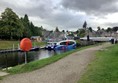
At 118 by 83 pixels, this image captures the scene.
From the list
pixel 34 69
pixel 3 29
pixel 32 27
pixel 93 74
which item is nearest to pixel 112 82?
pixel 93 74

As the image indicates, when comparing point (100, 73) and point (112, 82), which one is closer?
point (112, 82)

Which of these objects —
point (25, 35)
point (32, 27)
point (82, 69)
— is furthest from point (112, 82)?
point (32, 27)

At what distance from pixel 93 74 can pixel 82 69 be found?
7.14ft

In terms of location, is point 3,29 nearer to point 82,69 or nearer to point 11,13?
point 11,13

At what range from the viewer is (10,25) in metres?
105

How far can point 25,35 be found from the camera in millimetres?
114750

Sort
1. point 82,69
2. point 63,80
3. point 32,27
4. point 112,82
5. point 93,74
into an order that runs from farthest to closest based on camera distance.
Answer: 1. point 32,27
2. point 82,69
3. point 93,74
4. point 63,80
5. point 112,82

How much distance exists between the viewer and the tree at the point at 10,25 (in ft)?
340

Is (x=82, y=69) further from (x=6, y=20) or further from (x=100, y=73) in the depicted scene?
(x=6, y=20)

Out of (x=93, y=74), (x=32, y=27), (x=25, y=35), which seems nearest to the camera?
(x=93, y=74)

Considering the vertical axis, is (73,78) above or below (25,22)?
below

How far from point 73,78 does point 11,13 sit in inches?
3818

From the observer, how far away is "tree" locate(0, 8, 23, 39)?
103562 mm

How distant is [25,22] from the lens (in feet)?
398
